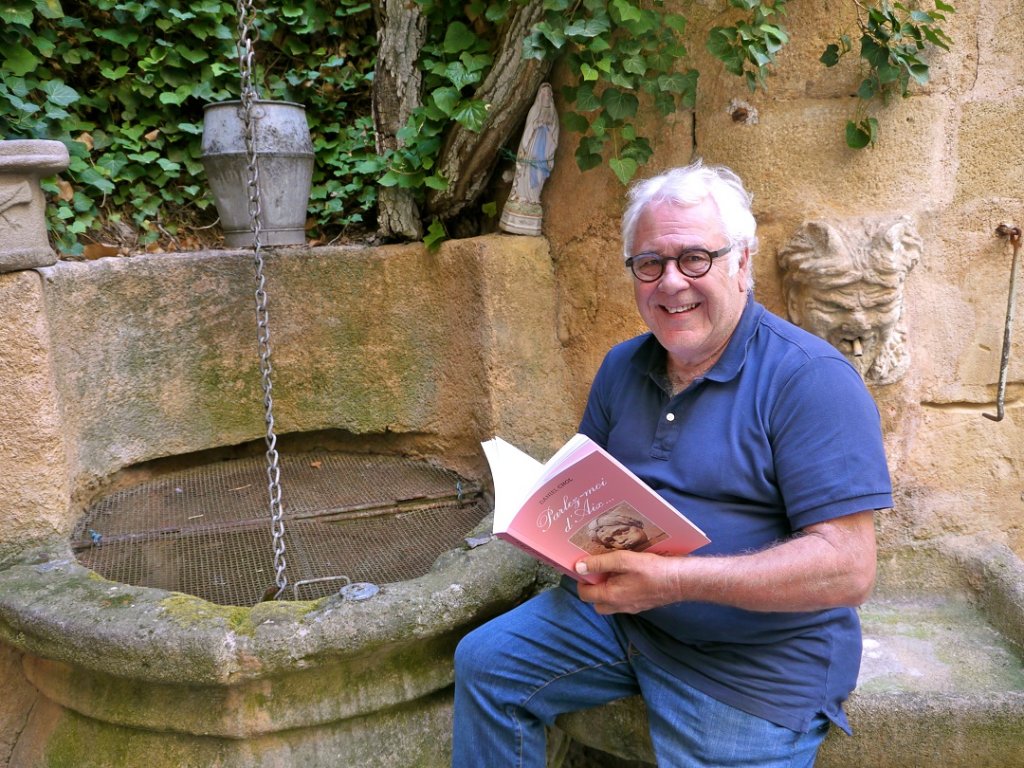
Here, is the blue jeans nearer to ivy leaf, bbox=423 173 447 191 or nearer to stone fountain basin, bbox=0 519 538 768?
stone fountain basin, bbox=0 519 538 768

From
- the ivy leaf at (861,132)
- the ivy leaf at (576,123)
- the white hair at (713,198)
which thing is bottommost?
the white hair at (713,198)

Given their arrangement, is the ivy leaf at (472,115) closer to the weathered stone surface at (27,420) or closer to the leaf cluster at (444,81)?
the leaf cluster at (444,81)

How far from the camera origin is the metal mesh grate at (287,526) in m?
2.25

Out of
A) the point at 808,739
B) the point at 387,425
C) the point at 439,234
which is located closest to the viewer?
the point at 808,739

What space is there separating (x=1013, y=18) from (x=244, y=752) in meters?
2.58

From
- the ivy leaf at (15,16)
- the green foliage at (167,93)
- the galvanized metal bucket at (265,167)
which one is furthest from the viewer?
the green foliage at (167,93)

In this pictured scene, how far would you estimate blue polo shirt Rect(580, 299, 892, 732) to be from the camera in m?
1.37

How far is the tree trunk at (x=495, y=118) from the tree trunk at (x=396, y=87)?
0.39ft

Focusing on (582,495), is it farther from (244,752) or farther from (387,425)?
(387,425)

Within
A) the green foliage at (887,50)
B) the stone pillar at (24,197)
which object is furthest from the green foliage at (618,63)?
the stone pillar at (24,197)

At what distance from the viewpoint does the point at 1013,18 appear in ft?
7.00

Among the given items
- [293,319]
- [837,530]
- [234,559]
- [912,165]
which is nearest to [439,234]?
[293,319]

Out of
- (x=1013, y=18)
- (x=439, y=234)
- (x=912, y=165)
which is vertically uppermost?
(x=1013, y=18)

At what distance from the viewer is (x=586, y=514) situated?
140 cm
